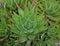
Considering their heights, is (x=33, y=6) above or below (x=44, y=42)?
above

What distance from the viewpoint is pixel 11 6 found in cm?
277

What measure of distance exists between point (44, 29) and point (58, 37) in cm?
32

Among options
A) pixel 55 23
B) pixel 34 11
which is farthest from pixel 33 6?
pixel 55 23

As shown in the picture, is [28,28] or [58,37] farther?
[58,37]

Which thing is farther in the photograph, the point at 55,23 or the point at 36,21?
the point at 55,23

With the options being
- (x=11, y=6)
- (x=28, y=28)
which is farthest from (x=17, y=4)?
(x=28, y=28)

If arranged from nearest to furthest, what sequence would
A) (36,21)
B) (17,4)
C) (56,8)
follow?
(36,21) → (17,4) → (56,8)

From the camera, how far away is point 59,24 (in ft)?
9.33

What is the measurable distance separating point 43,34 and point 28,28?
0.73 feet

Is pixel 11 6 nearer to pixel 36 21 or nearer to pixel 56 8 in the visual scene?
pixel 36 21

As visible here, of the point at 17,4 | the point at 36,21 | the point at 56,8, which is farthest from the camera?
the point at 56,8

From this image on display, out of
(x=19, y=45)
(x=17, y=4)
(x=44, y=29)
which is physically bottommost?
(x=19, y=45)

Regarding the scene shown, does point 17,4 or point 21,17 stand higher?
point 17,4

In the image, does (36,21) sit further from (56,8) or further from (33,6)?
(56,8)
